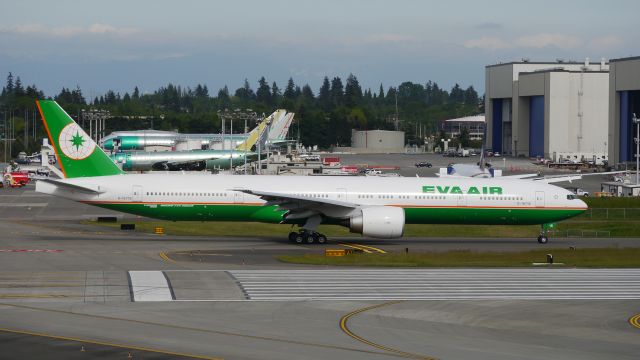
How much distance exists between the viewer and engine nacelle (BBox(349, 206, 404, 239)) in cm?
4578

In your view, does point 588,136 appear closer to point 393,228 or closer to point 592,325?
point 393,228

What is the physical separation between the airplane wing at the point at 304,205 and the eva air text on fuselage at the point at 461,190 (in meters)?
4.09

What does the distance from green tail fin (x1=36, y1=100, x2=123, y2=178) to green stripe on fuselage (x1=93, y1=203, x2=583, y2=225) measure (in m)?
2.35

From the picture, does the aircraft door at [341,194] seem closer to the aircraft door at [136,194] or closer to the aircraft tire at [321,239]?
the aircraft tire at [321,239]

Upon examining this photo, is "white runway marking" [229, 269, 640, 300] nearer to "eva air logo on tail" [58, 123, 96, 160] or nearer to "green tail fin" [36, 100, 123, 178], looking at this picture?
"green tail fin" [36, 100, 123, 178]

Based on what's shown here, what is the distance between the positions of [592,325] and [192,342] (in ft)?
37.3

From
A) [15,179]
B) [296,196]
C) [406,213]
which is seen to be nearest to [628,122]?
[15,179]

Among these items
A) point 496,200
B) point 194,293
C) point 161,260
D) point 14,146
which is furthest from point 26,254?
point 14,146

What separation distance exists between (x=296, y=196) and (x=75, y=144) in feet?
40.1

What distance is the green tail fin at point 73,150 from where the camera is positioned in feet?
162

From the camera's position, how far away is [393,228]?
151ft

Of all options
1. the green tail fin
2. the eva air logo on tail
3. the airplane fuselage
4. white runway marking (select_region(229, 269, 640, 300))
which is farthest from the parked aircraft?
white runway marking (select_region(229, 269, 640, 300))

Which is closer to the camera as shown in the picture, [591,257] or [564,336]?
[564,336]

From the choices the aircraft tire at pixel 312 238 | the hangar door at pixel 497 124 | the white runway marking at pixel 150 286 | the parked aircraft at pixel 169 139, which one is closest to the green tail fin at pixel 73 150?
the aircraft tire at pixel 312 238
